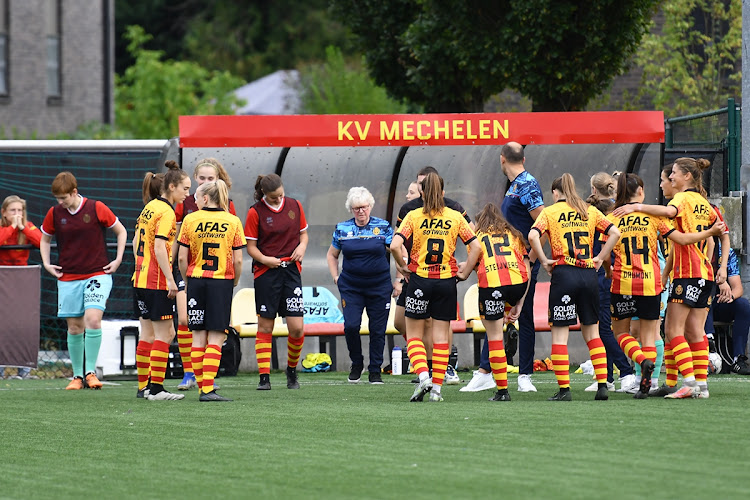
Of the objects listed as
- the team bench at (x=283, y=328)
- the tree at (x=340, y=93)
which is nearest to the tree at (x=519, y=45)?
the team bench at (x=283, y=328)

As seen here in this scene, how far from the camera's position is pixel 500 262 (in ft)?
32.0

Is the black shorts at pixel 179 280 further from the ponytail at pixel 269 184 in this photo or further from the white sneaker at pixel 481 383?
the white sneaker at pixel 481 383

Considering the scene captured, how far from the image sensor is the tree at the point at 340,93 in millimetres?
34688

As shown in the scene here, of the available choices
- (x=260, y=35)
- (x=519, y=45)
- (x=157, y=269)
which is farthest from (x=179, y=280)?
(x=260, y=35)

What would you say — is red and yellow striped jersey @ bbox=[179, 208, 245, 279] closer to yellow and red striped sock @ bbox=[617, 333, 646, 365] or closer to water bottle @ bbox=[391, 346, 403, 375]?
yellow and red striped sock @ bbox=[617, 333, 646, 365]

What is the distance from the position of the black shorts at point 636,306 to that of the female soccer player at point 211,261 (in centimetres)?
294

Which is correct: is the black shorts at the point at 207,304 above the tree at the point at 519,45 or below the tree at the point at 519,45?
below

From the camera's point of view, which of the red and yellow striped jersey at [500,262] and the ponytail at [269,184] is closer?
the red and yellow striped jersey at [500,262]

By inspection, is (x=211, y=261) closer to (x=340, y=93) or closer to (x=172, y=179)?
(x=172, y=179)

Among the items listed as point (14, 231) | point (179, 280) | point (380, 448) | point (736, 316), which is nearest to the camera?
point (380, 448)

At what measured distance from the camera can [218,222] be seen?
393 inches

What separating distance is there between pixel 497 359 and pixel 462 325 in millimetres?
4344

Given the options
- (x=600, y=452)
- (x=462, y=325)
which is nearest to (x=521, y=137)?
(x=462, y=325)

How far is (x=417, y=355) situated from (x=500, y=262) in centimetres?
95
